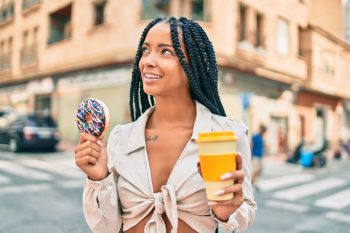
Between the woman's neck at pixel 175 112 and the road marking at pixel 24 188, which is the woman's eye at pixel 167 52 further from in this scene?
the road marking at pixel 24 188

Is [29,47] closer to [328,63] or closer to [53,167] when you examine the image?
[53,167]

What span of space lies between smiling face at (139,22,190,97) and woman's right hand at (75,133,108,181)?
28 centimetres

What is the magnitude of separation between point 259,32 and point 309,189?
11675mm

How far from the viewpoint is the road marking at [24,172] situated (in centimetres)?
901

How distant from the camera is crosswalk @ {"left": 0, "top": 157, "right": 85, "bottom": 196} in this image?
25.1 ft

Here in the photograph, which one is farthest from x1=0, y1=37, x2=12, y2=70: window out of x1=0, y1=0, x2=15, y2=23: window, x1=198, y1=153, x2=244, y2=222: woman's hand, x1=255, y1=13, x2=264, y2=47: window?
x1=198, y1=153, x2=244, y2=222: woman's hand

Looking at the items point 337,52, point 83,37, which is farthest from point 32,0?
point 337,52

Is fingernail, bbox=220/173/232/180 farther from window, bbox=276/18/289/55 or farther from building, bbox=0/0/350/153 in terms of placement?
window, bbox=276/18/289/55

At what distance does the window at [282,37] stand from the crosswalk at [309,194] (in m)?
9.99

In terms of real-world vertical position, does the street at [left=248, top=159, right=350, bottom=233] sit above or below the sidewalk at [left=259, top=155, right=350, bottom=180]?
above

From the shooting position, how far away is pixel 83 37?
60.3 ft

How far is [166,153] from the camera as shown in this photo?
1438mm

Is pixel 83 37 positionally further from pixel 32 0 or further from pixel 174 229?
pixel 174 229

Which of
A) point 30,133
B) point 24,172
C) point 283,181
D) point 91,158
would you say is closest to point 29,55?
point 30,133
